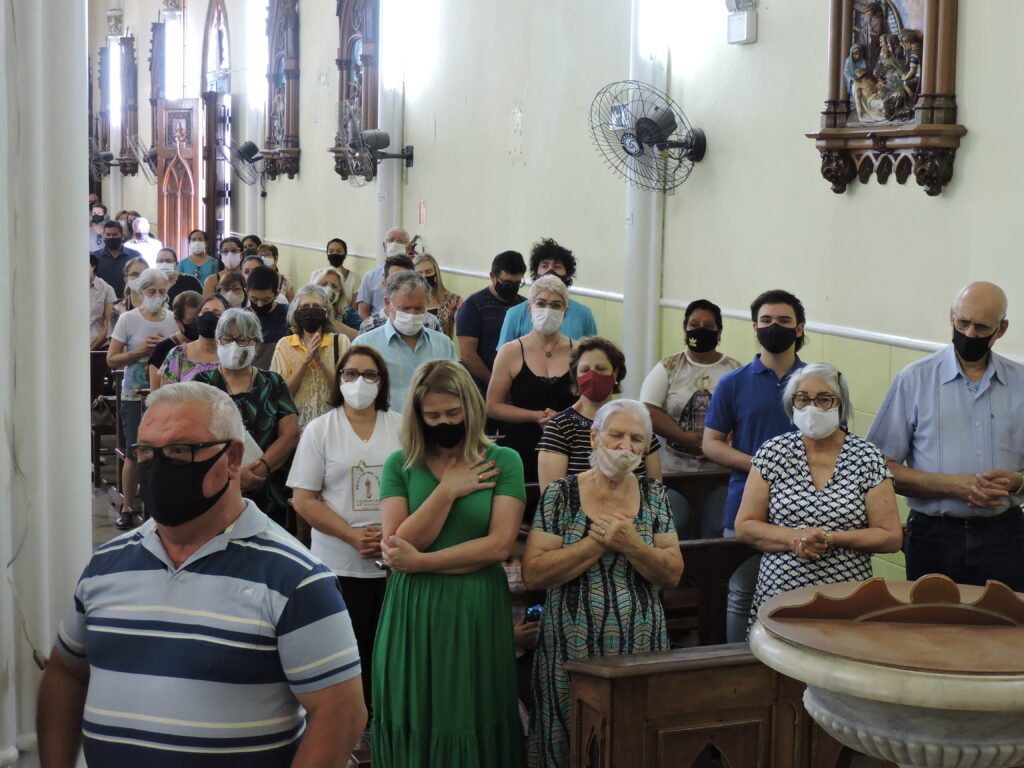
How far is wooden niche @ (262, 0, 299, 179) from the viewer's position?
1728 centimetres

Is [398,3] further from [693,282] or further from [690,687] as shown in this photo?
[690,687]

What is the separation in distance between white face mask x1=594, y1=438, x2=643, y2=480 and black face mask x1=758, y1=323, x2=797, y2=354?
1.26 m

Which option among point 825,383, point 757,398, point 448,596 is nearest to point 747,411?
point 757,398

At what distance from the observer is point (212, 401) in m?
2.75

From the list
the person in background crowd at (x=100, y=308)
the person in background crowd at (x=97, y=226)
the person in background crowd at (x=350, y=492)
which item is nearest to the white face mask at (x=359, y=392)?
the person in background crowd at (x=350, y=492)

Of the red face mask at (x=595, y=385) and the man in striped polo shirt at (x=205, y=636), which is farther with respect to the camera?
the red face mask at (x=595, y=385)

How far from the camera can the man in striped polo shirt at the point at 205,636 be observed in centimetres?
258

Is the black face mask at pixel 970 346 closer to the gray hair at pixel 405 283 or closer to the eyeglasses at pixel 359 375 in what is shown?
the eyeglasses at pixel 359 375

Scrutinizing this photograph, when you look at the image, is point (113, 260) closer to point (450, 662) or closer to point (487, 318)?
point (487, 318)

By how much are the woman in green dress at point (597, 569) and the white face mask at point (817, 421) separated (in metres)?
0.56

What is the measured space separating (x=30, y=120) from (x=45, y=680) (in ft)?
3.68

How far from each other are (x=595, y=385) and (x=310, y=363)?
75.3 inches

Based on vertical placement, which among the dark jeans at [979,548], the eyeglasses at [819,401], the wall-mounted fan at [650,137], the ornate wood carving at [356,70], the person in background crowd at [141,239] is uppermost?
the ornate wood carving at [356,70]

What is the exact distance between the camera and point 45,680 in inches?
109
